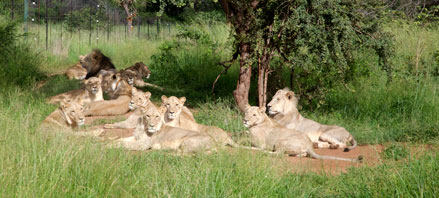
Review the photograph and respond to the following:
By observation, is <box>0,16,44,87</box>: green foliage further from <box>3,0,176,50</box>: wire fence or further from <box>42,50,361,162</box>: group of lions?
<box>3,0,176,50</box>: wire fence

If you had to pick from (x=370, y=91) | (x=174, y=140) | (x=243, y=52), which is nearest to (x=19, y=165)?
(x=174, y=140)

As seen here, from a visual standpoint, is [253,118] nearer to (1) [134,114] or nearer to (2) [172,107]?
(2) [172,107]

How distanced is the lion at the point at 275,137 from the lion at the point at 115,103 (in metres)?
3.01

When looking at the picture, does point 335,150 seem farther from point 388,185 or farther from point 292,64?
point 388,185

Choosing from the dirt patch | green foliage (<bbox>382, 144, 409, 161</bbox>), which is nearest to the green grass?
green foliage (<bbox>382, 144, 409, 161</bbox>)

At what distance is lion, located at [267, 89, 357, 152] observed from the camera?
8219mm

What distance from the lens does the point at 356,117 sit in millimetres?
10086

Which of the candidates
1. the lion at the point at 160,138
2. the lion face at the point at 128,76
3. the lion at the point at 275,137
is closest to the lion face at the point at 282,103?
the lion at the point at 275,137

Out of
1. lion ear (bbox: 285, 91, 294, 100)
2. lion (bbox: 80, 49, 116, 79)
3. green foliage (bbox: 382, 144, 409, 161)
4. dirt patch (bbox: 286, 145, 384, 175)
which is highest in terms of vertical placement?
lion (bbox: 80, 49, 116, 79)

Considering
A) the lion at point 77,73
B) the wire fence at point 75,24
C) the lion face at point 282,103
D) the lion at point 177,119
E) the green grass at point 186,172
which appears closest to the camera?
the green grass at point 186,172

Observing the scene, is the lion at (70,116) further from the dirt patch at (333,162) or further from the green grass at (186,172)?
the dirt patch at (333,162)

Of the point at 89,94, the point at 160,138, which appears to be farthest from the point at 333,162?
the point at 89,94

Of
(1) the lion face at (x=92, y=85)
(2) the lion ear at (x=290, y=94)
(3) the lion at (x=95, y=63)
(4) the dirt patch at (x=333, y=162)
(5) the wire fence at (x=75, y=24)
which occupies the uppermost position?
(5) the wire fence at (x=75, y=24)

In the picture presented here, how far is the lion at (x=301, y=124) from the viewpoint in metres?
8.22
